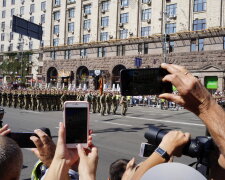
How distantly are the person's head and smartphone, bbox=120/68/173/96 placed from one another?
699 mm

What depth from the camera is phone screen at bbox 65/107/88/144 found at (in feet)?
6.11

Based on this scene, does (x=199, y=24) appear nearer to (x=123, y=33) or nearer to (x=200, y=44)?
(x=200, y=44)

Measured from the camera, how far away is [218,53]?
27.5m

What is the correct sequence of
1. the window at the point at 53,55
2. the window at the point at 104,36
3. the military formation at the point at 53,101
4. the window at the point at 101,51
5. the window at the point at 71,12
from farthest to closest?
the window at the point at 53,55 < the window at the point at 71,12 < the window at the point at 104,36 < the window at the point at 101,51 < the military formation at the point at 53,101

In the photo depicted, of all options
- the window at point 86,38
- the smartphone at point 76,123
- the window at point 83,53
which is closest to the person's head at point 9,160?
the smartphone at point 76,123

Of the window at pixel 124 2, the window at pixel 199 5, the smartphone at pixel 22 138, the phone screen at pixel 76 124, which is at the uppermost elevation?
the window at pixel 124 2

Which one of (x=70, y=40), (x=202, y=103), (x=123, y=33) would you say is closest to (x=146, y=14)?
(x=123, y=33)

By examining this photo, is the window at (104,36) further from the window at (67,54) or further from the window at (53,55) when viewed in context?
the window at (53,55)

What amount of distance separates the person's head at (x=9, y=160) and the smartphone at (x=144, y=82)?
699 millimetres

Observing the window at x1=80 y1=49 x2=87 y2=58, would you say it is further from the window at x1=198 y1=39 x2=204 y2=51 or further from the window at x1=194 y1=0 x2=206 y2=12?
the window at x1=198 y1=39 x2=204 y2=51

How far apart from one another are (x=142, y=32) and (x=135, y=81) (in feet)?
111

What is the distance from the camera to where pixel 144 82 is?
1.68 meters

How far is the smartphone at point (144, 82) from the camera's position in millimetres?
1641

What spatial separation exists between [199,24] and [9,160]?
3100cm
